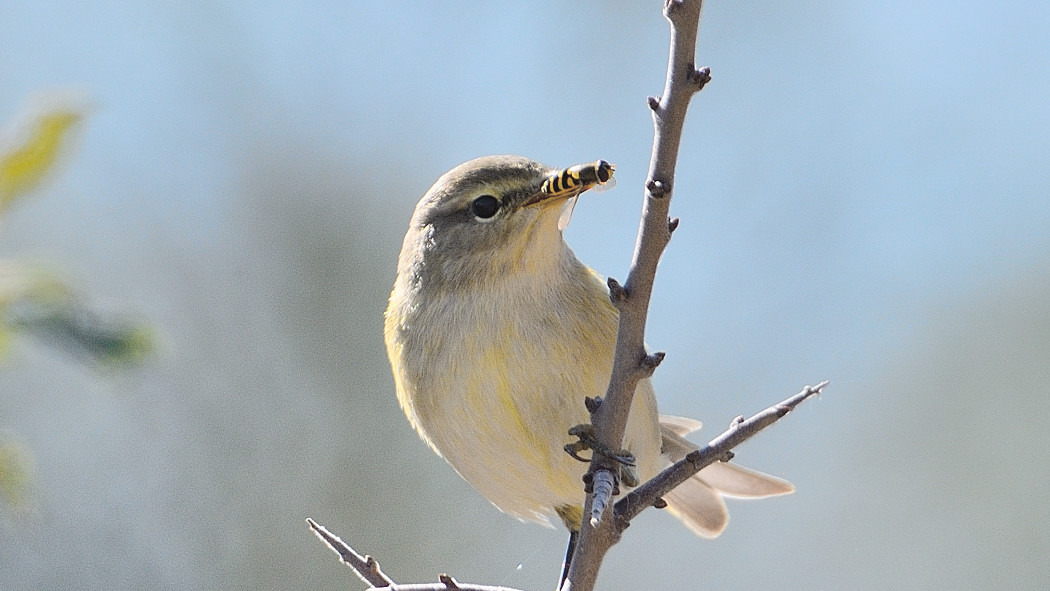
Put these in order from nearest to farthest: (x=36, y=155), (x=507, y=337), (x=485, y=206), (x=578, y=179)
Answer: (x=36, y=155)
(x=578, y=179)
(x=507, y=337)
(x=485, y=206)

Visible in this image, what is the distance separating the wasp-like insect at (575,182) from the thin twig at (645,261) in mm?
546

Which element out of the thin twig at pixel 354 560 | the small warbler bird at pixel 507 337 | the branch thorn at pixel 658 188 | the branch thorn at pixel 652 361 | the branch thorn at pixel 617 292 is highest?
the small warbler bird at pixel 507 337

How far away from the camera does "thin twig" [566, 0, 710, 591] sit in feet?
5.35

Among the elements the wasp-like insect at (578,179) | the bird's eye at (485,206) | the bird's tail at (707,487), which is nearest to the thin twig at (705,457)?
the wasp-like insect at (578,179)

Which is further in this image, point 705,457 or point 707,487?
point 707,487

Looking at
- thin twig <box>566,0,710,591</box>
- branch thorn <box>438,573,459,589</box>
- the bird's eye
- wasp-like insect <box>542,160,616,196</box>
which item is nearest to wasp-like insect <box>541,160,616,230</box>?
wasp-like insect <box>542,160,616,196</box>

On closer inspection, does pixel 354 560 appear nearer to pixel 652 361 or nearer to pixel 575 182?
pixel 652 361

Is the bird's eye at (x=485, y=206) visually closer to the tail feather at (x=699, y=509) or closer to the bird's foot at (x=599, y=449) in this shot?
the bird's foot at (x=599, y=449)

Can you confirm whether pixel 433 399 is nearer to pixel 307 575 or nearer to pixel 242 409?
pixel 307 575

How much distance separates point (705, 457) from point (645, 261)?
16.7 inches

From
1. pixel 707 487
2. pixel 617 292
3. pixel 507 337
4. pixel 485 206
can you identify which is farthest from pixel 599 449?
pixel 707 487

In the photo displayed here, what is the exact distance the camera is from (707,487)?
145 inches

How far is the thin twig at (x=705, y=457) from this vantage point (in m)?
1.89

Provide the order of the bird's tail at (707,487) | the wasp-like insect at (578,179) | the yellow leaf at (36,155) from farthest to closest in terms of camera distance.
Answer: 1. the bird's tail at (707,487)
2. the wasp-like insect at (578,179)
3. the yellow leaf at (36,155)
